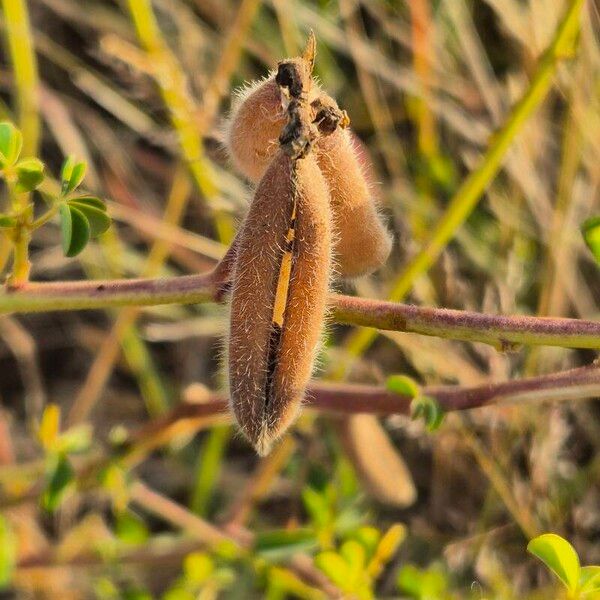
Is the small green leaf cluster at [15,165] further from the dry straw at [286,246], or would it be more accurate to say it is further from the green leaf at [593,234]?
the green leaf at [593,234]

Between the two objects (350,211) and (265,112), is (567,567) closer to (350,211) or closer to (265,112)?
(350,211)

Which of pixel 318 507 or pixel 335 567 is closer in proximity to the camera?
pixel 335 567

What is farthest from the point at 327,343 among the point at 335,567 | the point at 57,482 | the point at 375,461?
the point at 57,482

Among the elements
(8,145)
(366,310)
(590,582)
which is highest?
(8,145)

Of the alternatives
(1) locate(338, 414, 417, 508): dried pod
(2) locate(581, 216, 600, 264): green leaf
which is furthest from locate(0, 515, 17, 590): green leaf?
(2) locate(581, 216, 600, 264): green leaf

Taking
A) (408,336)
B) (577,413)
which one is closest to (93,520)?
(408,336)

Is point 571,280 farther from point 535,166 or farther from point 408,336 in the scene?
point 408,336

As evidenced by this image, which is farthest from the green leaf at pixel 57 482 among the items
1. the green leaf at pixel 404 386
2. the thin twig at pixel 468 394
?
the green leaf at pixel 404 386
